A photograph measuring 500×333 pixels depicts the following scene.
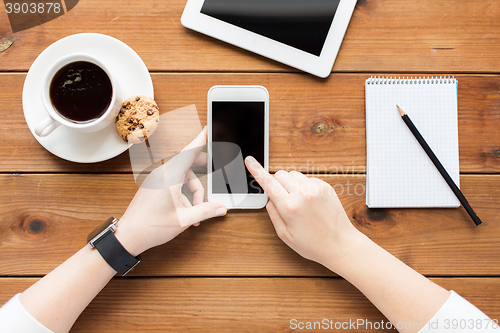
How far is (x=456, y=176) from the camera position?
2.36 ft

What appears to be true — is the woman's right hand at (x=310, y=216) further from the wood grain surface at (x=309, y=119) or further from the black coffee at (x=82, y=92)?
the black coffee at (x=82, y=92)

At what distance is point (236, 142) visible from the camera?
70cm

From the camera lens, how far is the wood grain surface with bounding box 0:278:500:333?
700 mm

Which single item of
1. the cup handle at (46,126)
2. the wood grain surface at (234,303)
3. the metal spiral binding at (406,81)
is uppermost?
the cup handle at (46,126)

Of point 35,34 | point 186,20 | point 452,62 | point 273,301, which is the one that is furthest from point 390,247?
point 35,34

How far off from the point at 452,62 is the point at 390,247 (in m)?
0.46

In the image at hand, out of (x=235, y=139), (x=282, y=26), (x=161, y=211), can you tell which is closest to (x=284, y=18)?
(x=282, y=26)

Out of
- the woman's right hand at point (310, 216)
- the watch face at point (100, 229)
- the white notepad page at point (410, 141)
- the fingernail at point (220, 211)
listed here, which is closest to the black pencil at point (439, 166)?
the white notepad page at point (410, 141)

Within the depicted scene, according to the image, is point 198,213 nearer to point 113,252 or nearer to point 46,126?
point 113,252

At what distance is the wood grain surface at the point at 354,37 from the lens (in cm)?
72

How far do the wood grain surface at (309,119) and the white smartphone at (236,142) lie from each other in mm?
28

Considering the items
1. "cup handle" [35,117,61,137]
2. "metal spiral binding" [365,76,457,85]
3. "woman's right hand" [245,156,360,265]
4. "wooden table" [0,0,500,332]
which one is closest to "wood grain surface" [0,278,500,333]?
"wooden table" [0,0,500,332]

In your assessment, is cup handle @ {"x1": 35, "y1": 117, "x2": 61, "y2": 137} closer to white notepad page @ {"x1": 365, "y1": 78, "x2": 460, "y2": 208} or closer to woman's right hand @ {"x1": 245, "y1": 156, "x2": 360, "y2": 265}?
woman's right hand @ {"x1": 245, "y1": 156, "x2": 360, "y2": 265}

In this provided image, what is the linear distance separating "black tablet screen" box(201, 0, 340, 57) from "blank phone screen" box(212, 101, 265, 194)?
0.55 feet
